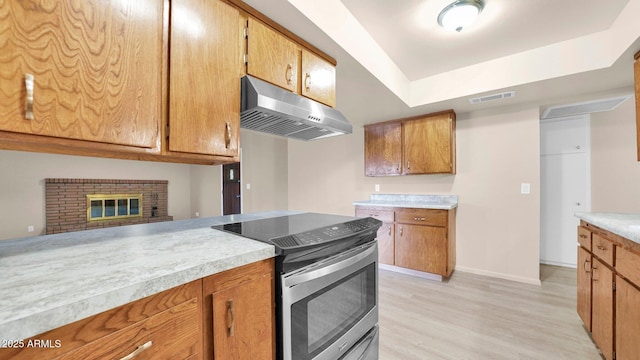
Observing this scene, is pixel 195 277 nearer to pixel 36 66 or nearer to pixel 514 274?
pixel 36 66

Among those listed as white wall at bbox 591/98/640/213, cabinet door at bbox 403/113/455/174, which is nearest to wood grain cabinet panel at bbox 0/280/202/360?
cabinet door at bbox 403/113/455/174

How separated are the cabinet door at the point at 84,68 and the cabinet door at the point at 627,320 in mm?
2372

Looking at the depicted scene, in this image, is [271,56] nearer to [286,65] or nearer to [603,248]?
[286,65]

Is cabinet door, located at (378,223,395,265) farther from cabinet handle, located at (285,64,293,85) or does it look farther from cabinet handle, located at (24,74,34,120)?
cabinet handle, located at (24,74,34,120)

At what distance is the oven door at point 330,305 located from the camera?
0.96 m

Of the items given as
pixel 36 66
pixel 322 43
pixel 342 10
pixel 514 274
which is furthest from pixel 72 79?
pixel 514 274

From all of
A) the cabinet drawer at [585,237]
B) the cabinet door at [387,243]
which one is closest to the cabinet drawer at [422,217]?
the cabinet door at [387,243]

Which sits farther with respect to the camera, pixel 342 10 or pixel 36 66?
pixel 342 10

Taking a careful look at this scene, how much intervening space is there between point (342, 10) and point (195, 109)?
124 cm

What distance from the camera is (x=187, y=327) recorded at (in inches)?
28.4

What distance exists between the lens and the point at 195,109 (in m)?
1.14

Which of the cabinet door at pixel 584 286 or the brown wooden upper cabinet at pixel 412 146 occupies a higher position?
the brown wooden upper cabinet at pixel 412 146

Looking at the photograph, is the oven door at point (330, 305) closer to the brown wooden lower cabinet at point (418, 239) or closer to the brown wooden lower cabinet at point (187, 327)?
the brown wooden lower cabinet at point (187, 327)

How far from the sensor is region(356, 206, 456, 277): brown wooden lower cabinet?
9.43 feet
